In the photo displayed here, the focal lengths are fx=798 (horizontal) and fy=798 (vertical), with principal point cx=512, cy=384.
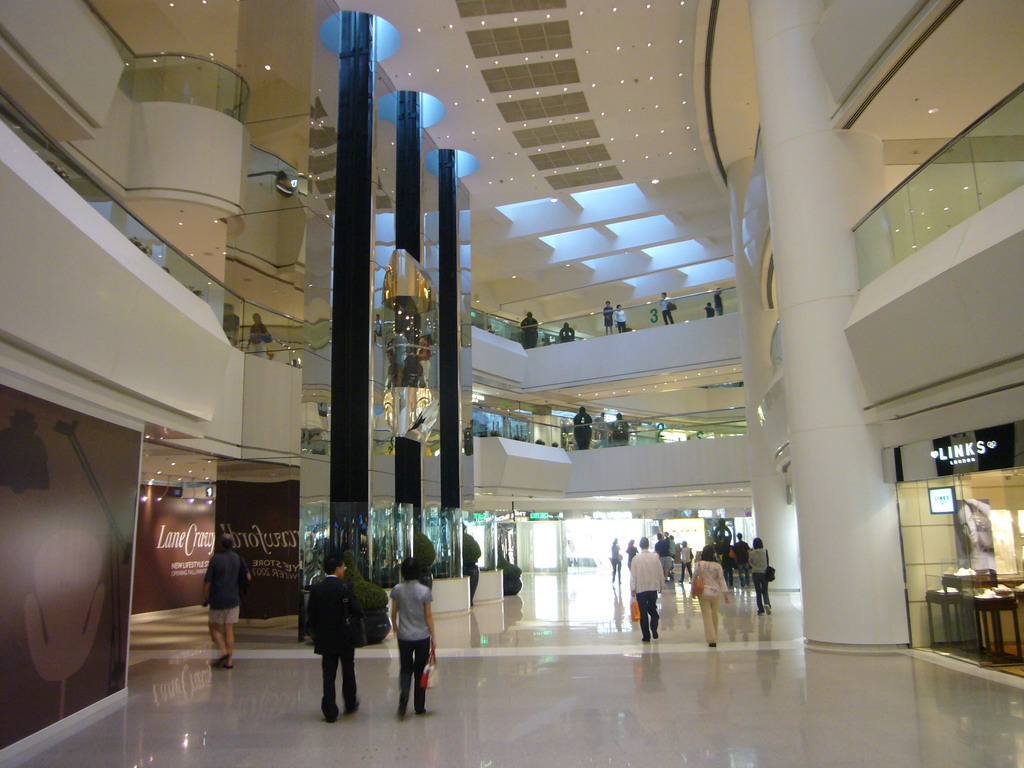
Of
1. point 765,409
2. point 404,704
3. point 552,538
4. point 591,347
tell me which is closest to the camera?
point 404,704

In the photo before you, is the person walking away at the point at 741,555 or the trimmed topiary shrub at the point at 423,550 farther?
the person walking away at the point at 741,555

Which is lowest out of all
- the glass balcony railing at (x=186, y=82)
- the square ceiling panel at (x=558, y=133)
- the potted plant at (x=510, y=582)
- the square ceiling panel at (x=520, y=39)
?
the potted plant at (x=510, y=582)

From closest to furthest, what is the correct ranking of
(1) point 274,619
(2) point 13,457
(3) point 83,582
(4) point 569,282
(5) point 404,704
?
(2) point 13,457 → (5) point 404,704 → (3) point 83,582 → (1) point 274,619 → (4) point 569,282

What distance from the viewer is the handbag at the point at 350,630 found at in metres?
6.54

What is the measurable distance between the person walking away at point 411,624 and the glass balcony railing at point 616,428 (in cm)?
1688

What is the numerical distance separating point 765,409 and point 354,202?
9.28 m

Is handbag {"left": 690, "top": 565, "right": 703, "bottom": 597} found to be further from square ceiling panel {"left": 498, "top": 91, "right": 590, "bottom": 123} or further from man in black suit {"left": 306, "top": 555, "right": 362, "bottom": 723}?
square ceiling panel {"left": 498, "top": 91, "right": 590, "bottom": 123}

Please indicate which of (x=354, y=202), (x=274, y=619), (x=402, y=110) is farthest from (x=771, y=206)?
(x=274, y=619)

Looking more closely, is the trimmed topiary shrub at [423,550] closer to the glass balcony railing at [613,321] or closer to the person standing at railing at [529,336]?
the glass balcony railing at [613,321]

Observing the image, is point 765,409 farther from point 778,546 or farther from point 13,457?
point 13,457

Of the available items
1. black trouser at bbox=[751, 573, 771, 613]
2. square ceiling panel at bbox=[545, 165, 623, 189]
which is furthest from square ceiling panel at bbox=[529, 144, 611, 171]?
black trouser at bbox=[751, 573, 771, 613]

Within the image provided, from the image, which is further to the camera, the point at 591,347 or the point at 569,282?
the point at 569,282

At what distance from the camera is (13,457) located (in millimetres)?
5895

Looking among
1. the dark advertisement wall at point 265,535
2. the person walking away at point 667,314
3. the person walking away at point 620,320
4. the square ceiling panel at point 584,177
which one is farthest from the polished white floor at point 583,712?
the person walking away at point 620,320
